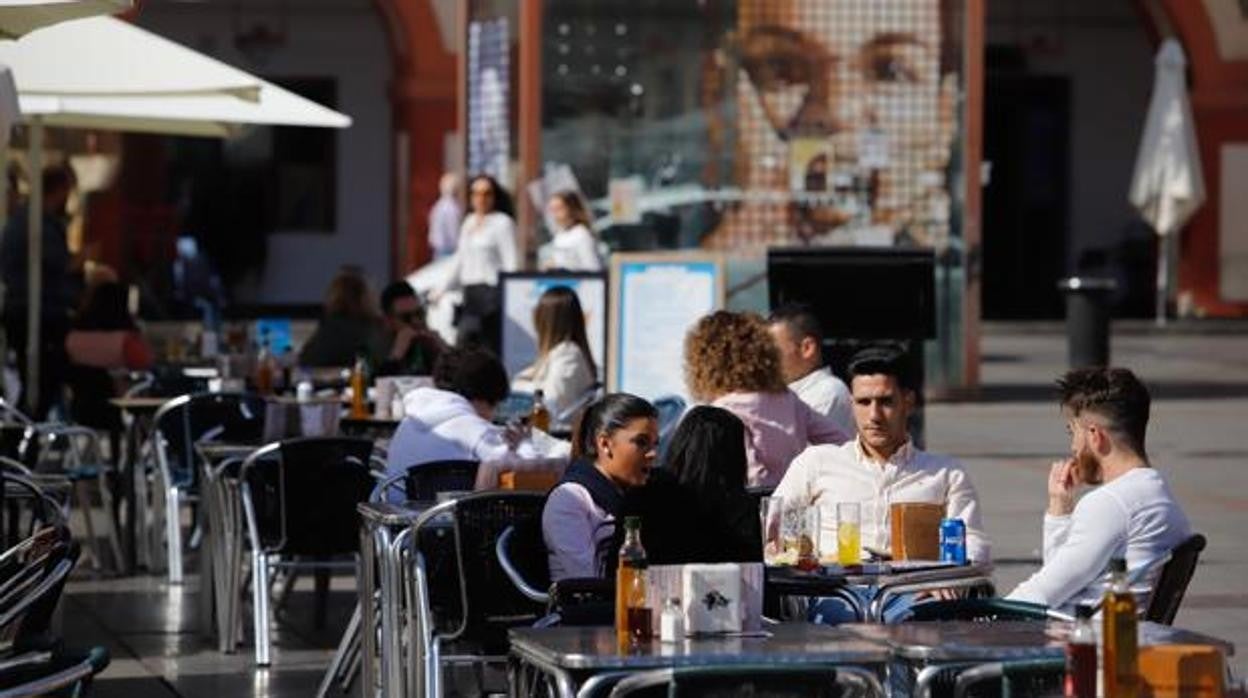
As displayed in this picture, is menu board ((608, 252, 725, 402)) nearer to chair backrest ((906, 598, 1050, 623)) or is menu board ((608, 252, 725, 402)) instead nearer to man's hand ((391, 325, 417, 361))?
man's hand ((391, 325, 417, 361))

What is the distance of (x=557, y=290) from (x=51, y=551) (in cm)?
748

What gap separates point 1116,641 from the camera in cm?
600

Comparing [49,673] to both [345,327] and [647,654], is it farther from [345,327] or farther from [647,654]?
[345,327]

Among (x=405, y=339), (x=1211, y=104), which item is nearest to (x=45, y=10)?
(x=405, y=339)

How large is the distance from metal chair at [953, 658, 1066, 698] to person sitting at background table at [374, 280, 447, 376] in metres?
9.13

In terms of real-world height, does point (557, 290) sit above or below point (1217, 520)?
above

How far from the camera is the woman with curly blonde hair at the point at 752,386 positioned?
1130 cm

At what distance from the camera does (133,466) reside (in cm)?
1496

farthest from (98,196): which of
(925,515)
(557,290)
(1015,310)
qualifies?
(925,515)

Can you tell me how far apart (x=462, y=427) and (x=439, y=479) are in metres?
0.74

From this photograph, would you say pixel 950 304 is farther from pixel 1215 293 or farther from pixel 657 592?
pixel 657 592

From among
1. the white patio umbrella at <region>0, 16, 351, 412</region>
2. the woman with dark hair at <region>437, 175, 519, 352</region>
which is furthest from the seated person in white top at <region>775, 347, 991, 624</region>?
the woman with dark hair at <region>437, 175, 519, 352</region>

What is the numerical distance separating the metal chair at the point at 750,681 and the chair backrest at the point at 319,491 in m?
5.26

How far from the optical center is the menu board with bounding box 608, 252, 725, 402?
1689cm
